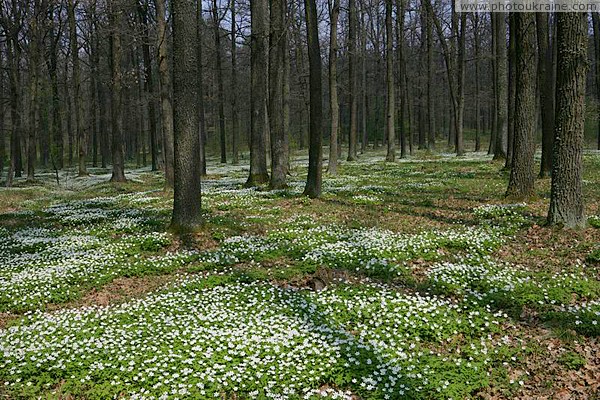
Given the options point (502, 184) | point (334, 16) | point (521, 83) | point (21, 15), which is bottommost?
point (502, 184)

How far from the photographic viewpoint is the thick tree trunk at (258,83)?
785 inches

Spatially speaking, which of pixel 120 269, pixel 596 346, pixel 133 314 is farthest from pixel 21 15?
pixel 596 346

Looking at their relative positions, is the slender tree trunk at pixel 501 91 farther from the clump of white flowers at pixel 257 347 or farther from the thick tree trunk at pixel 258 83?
the clump of white flowers at pixel 257 347

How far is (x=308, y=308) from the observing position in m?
7.35

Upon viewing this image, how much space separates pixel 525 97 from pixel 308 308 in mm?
10996

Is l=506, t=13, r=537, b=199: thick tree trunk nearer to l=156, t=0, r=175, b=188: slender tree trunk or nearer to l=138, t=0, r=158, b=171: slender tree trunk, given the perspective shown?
l=156, t=0, r=175, b=188: slender tree trunk

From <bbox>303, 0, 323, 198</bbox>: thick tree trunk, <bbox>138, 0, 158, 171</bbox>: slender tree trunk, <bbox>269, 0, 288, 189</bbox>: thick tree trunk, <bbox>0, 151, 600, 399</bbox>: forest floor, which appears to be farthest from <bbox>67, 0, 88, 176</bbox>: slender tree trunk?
<bbox>0, 151, 600, 399</bbox>: forest floor

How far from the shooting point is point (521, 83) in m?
14.0

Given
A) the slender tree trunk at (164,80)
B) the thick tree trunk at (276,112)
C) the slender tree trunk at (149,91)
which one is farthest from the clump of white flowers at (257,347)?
the slender tree trunk at (149,91)

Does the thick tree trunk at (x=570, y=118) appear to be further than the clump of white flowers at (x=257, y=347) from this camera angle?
Yes

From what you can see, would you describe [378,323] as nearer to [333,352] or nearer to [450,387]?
[333,352]

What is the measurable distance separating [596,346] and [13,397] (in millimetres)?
7799

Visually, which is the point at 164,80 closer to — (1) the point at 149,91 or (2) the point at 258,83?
(2) the point at 258,83

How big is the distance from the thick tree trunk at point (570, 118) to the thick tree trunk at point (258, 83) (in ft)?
41.2
